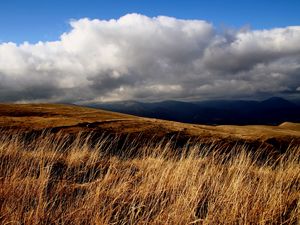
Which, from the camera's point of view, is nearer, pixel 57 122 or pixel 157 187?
pixel 157 187

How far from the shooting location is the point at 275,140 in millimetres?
62844

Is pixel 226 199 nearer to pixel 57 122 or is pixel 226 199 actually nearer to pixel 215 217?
pixel 215 217

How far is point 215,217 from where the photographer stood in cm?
546

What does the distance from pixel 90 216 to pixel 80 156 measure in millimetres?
6123

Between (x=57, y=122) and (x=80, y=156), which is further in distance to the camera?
(x=57, y=122)

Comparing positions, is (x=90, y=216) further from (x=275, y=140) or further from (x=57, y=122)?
(x=275, y=140)

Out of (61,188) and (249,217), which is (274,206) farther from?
(61,188)

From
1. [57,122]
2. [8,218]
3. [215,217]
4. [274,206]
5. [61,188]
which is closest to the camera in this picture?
[8,218]

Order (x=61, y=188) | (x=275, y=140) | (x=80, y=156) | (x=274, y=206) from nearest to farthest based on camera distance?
(x=274, y=206), (x=61, y=188), (x=80, y=156), (x=275, y=140)

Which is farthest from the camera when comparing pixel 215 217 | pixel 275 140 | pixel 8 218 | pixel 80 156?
pixel 275 140

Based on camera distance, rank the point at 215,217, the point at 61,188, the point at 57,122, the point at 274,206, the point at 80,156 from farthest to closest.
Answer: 1. the point at 57,122
2. the point at 80,156
3. the point at 61,188
4. the point at 274,206
5. the point at 215,217

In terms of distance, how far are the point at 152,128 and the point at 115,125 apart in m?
6.30

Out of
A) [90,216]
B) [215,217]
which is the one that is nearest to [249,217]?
[215,217]

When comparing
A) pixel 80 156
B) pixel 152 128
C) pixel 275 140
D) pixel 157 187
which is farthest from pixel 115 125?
pixel 157 187
